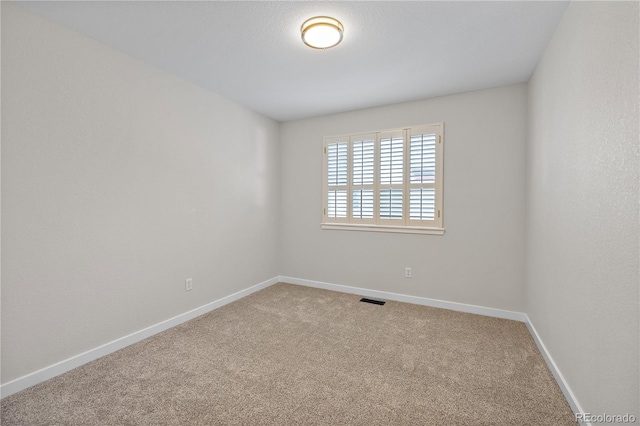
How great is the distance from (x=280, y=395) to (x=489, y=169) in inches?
119

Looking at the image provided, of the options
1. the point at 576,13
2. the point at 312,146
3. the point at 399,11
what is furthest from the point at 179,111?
the point at 576,13

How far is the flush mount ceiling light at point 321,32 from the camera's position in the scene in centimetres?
195

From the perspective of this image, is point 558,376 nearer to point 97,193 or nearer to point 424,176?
point 424,176

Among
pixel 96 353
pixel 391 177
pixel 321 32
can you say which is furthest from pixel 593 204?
pixel 96 353

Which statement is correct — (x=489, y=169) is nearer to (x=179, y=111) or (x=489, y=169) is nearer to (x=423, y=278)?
(x=423, y=278)

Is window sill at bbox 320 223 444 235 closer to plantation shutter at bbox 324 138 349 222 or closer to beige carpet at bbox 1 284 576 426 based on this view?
plantation shutter at bbox 324 138 349 222

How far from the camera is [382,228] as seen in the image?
12.2 feet

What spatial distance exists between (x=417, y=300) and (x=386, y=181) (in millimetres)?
1569

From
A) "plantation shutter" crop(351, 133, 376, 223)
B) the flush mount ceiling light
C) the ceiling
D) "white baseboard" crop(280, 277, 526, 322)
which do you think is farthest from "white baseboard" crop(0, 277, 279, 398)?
the flush mount ceiling light

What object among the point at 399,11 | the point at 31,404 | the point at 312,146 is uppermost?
the point at 399,11

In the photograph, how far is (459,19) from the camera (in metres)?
1.95

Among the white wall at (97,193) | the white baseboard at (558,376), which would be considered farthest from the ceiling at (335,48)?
the white baseboard at (558,376)

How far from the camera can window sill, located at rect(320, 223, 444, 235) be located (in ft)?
11.2

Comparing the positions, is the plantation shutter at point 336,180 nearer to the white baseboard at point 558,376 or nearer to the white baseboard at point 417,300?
the white baseboard at point 417,300
